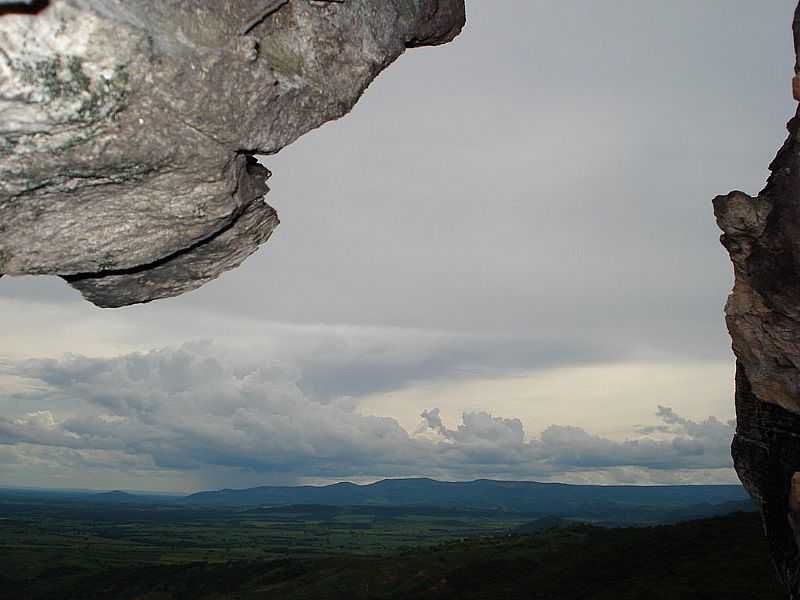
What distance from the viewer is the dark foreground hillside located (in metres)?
79.1

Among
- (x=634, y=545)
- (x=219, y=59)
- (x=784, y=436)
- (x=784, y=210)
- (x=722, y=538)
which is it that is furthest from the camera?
(x=634, y=545)

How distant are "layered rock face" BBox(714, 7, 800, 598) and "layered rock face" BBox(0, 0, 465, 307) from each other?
40.2ft

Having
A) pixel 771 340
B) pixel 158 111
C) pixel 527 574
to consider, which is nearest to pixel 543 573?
pixel 527 574

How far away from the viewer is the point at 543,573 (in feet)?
338

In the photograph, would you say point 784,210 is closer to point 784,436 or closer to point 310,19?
point 784,436

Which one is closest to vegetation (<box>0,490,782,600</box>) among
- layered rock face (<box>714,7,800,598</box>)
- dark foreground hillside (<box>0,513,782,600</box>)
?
dark foreground hillside (<box>0,513,782,600</box>)

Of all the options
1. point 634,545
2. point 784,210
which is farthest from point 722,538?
point 784,210

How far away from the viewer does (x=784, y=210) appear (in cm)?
2022

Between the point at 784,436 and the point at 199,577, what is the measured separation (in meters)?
172

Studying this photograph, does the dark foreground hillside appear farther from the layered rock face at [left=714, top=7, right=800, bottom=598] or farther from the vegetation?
the layered rock face at [left=714, top=7, right=800, bottom=598]

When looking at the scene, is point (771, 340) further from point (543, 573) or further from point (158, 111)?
point (543, 573)

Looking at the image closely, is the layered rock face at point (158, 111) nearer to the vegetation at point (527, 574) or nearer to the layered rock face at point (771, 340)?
the layered rock face at point (771, 340)

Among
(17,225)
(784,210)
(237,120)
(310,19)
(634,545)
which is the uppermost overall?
(310,19)

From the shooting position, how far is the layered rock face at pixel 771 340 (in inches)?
804
